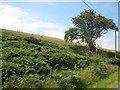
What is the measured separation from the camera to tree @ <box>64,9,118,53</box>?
6291 centimetres

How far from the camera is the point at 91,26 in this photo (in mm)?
64062

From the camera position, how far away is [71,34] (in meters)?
62.4

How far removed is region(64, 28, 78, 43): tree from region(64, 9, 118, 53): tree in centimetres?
105

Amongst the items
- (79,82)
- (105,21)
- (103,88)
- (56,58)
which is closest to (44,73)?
(79,82)

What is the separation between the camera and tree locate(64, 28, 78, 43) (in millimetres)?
62438

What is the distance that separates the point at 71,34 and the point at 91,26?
5.27 m

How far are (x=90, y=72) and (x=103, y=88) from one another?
4.76 meters

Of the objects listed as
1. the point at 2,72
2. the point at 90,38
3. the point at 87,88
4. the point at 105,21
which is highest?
the point at 105,21

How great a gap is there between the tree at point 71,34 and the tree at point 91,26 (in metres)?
1.05

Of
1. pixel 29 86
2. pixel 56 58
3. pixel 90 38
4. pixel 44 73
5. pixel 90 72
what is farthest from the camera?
pixel 90 38

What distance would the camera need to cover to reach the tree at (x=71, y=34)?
62.4 m

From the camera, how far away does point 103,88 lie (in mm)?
20531

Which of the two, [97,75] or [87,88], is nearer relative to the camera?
[87,88]

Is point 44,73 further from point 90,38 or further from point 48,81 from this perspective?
point 90,38
